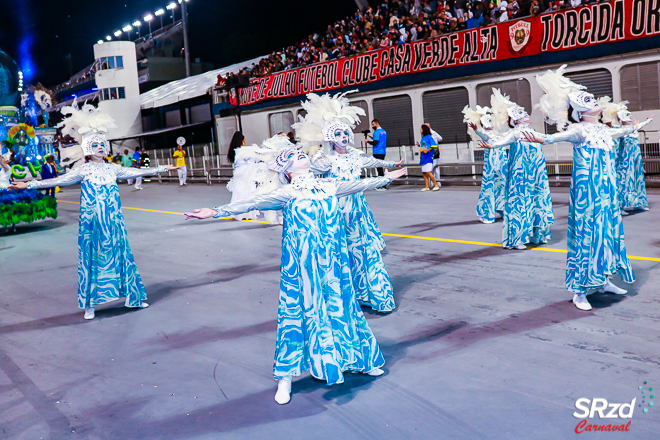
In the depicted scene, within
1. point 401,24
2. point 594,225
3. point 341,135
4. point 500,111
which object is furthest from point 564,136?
point 401,24

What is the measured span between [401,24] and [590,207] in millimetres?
21358

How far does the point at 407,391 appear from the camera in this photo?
4.45 meters

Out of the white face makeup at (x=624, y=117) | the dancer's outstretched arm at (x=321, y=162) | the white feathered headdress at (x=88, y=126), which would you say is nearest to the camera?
the dancer's outstretched arm at (x=321, y=162)

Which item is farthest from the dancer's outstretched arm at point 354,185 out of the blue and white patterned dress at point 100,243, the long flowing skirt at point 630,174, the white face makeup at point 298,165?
the long flowing skirt at point 630,174

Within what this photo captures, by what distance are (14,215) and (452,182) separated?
12.3 meters

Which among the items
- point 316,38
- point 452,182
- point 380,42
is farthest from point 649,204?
point 316,38

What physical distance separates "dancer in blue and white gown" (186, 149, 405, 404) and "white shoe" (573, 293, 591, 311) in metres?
2.73

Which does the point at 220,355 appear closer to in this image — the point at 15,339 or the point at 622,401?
the point at 15,339

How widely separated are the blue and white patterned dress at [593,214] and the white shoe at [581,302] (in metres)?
0.06

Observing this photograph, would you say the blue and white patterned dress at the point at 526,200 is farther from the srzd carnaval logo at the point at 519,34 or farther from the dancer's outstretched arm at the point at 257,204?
the srzd carnaval logo at the point at 519,34

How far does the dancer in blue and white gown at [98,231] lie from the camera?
23.0ft

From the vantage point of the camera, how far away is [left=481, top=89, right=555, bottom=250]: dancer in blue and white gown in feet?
29.4

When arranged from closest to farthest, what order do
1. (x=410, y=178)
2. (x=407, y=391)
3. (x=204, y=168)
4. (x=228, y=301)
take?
(x=407, y=391) < (x=228, y=301) < (x=410, y=178) < (x=204, y=168)

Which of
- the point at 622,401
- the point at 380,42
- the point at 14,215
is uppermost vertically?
the point at 380,42
